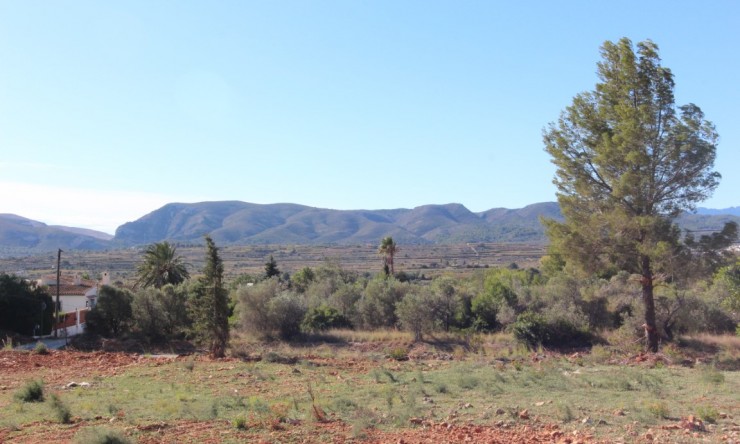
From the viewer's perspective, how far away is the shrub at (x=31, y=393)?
13.2 m

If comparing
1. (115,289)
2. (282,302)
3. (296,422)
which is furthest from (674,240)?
(115,289)

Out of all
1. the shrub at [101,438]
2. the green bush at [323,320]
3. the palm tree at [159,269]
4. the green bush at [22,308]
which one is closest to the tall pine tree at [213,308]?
the green bush at [323,320]

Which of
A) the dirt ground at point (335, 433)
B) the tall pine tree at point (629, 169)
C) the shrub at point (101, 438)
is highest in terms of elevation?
the tall pine tree at point (629, 169)

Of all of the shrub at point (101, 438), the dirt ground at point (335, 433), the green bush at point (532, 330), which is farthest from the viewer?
the green bush at point (532, 330)

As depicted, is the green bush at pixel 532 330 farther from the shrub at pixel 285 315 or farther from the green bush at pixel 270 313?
the green bush at pixel 270 313

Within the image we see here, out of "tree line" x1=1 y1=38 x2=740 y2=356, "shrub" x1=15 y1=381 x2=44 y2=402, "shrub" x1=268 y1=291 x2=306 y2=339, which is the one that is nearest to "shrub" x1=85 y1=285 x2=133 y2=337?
"tree line" x1=1 y1=38 x2=740 y2=356

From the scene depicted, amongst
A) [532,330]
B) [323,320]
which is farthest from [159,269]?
[532,330]

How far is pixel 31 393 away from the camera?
13.3 meters

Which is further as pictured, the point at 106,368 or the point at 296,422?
the point at 106,368

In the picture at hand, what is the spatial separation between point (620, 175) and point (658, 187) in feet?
4.63

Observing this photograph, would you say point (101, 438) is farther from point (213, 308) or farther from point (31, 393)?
point (213, 308)

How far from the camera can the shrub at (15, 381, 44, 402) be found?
43.3 ft

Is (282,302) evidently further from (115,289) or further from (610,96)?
(610,96)

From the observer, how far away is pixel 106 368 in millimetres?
20297
